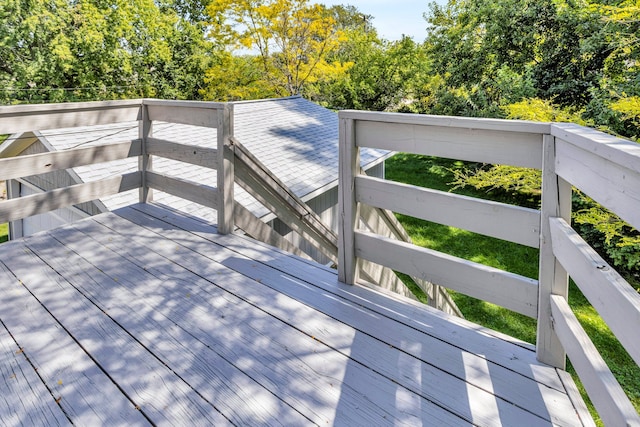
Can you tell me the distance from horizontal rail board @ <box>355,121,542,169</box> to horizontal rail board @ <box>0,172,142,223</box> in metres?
2.35

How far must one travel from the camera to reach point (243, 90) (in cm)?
1520

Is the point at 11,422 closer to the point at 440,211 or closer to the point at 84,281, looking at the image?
the point at 84,281

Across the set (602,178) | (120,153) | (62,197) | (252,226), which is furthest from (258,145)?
(602,178)

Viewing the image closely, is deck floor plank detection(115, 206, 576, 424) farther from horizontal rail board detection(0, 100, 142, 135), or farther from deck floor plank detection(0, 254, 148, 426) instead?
horizontal rail board detection(0, 100, 142, 135)

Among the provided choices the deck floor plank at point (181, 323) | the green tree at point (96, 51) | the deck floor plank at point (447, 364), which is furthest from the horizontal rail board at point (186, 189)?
the green tree at point (96, 51)

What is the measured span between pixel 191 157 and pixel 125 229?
758mm

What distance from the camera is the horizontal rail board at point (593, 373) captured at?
106cm

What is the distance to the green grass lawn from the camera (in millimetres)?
5287

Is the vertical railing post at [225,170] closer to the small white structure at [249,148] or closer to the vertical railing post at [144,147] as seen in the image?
the vertical railing post at [144,147]

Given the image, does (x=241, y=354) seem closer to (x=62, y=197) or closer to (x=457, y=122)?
(x=457, y=122)

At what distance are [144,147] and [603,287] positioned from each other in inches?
135

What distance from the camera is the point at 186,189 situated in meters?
3.38

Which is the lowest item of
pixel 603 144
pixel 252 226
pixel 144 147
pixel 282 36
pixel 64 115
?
pixel 252 226

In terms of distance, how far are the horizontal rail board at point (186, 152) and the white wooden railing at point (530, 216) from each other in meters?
1.30
